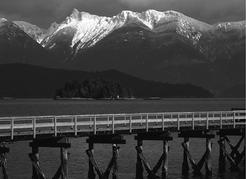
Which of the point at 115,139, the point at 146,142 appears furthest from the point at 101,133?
the point at 146,142

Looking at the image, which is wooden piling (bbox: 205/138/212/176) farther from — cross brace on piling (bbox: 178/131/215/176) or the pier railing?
the pier railing

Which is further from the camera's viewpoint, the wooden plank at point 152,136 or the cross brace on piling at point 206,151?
the cross brace on piling at point 206,151

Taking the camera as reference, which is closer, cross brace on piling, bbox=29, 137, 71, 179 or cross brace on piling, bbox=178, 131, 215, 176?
cross brace on piling, bbox=29, 137, 71, 179

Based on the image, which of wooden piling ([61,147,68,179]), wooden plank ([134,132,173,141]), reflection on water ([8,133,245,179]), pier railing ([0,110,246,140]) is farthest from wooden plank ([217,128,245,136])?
wooden piling ([61,147,68,179])

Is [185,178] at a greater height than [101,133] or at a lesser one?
lesser

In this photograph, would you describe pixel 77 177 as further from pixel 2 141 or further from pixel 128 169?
pixel 2 141

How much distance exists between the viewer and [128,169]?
70875 mm

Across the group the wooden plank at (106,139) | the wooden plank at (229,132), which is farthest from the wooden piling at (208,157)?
the wooden plank at (106,139)

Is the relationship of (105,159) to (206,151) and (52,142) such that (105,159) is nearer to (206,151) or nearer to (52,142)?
(206,151)

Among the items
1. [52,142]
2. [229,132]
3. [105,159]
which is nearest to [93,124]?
[52,142]

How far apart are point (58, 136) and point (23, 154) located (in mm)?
36404

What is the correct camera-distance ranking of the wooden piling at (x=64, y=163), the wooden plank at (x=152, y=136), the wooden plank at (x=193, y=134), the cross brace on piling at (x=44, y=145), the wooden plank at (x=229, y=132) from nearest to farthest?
the cross brace on piling at (x=44, y=145) → the wooden piling at (x=64, y=163) → the wooden plank at (x=152, y=136) → the wooden plank at (x=193, y=134) → the wooden plank at (x=229, y=132)

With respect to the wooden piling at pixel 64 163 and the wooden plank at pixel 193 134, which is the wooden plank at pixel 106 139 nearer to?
the wooden piling at pixel 64 163

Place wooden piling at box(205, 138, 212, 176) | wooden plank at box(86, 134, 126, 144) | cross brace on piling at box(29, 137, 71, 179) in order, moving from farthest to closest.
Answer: wooden piling at box(205, 138, 212, 176), wooden plank at box(86, 134, 126, 144), cross brace on piling at box(29, 137, 71, 179)
